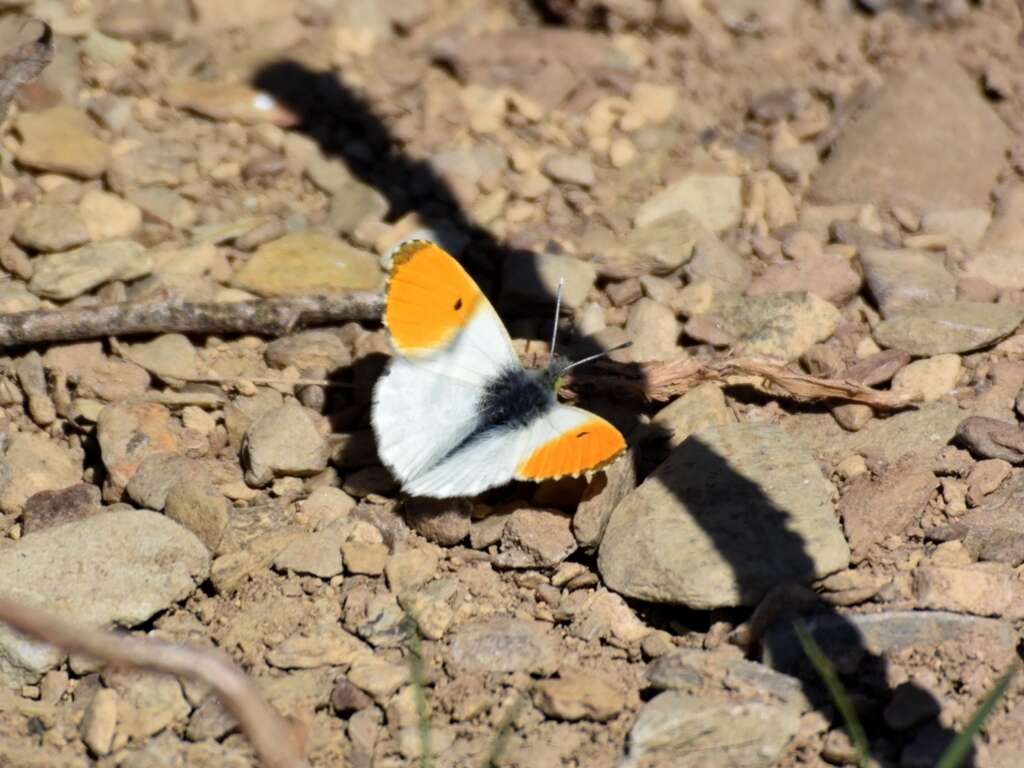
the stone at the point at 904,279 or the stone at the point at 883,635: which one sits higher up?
the stone at the point at 904,279

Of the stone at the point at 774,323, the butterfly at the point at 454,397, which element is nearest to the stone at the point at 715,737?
the butterfly at the point at 454,397

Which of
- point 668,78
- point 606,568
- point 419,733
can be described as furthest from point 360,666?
point 668,78

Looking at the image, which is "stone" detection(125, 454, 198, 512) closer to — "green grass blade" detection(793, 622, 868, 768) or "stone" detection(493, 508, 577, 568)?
"stone" detection(493, 508, 577, 568)

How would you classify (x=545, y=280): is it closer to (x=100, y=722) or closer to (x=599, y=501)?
(x=599, y=501)

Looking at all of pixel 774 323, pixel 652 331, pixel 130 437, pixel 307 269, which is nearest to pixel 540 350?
pixel 652 331

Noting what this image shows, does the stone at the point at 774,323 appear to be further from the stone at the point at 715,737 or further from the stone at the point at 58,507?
the stone at the point at 58,507

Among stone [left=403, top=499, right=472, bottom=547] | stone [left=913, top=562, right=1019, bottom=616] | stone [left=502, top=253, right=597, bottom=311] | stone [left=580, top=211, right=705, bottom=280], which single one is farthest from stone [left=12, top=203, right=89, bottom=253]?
stone [left=913, top=562, right=1019, bottom=616]
